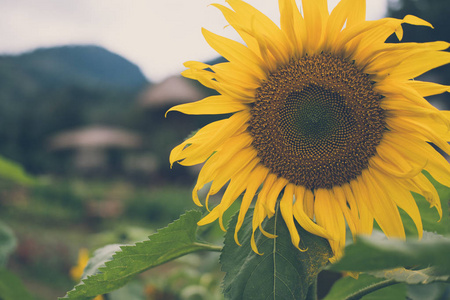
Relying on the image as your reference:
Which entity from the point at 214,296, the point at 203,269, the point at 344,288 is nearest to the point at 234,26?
the point at 344,288

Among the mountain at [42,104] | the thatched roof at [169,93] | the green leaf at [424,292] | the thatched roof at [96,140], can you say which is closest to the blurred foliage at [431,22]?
the thatched roof at [169,93]

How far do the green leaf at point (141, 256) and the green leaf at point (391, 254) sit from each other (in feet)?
1.57

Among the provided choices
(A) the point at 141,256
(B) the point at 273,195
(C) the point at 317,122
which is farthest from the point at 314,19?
(A) the point at 141,256

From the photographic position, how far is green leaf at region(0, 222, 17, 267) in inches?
63.2

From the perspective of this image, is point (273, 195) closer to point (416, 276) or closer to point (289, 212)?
point (289, 212)

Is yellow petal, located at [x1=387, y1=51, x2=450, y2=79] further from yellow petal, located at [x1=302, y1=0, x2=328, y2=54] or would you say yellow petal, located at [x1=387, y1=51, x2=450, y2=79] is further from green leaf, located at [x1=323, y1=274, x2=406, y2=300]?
green leaf, located at [x1=323, y1=274, x2=406, y2=300]

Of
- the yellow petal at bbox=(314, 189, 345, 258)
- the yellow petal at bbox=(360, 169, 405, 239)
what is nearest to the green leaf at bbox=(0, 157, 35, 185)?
the yellow petal at bbox=(314, 189, 345, 258)

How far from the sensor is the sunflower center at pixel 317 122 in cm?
101

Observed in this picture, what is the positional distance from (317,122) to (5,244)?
1336mm

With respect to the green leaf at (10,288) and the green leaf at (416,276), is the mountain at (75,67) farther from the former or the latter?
the green leaf at (416,276)

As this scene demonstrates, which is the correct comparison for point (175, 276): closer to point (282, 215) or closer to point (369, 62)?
point (282, 215)

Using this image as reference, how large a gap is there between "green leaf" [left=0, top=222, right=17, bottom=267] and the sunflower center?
1152 millimetres

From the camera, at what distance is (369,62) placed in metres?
0.96

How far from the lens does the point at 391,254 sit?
469mm
